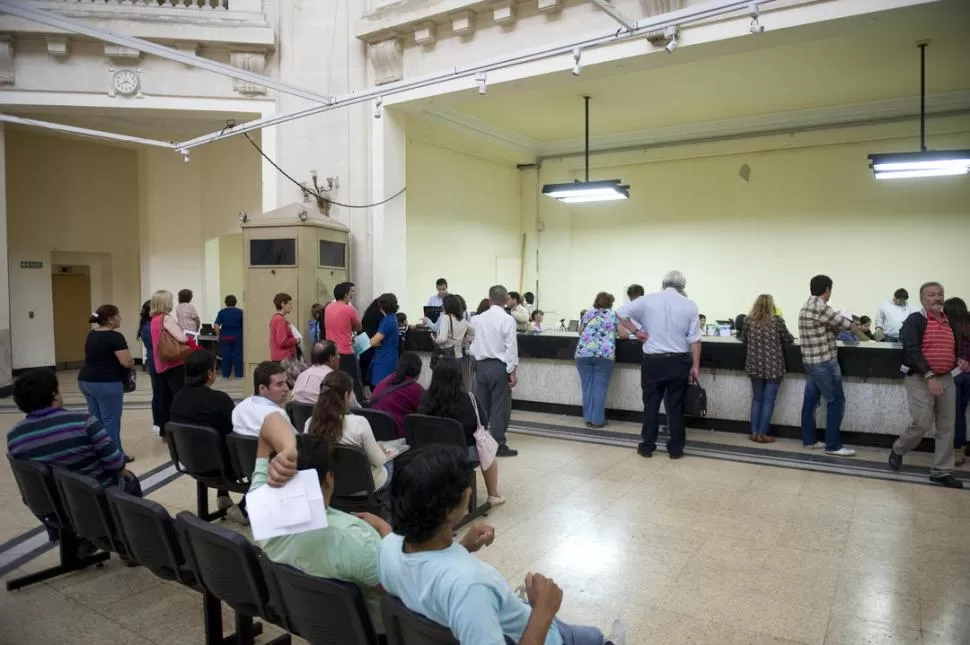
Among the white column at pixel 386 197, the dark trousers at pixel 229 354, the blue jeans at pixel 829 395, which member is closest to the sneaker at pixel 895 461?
the blue jeans at pixel 829 395

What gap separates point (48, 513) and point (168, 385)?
10.5 feet

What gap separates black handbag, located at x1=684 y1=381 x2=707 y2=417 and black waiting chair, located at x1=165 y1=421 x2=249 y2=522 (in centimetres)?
443

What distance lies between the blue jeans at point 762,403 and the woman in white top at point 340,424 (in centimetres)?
429

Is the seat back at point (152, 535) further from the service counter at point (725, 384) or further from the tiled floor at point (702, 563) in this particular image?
the service counter at point (725, 384)

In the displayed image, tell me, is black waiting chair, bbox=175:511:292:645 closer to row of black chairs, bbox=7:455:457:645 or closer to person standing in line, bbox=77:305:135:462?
row of black chairs, bbox=7:455:457:645

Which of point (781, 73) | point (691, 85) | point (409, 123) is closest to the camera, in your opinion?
point (781, 73)

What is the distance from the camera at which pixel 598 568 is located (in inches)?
146

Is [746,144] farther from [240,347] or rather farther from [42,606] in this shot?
[42,606]

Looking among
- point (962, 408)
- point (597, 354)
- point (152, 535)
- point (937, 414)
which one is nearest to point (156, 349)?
point (152, 535)

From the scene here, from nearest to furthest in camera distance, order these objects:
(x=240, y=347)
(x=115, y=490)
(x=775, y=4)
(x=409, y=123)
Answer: (x=115, y=490)
(x=775, y=4)
(x=409, y=123)
(x=240, y=347)

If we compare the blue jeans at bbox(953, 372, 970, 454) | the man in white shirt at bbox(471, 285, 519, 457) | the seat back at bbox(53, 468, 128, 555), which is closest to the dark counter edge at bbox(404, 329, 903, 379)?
the blue jeans at bbox(953, 372, 970, 454)

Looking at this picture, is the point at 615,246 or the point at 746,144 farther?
the point at 615,246

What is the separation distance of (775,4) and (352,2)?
18.6 feet

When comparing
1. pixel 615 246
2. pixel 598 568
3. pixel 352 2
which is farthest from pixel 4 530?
pixel 615 246
